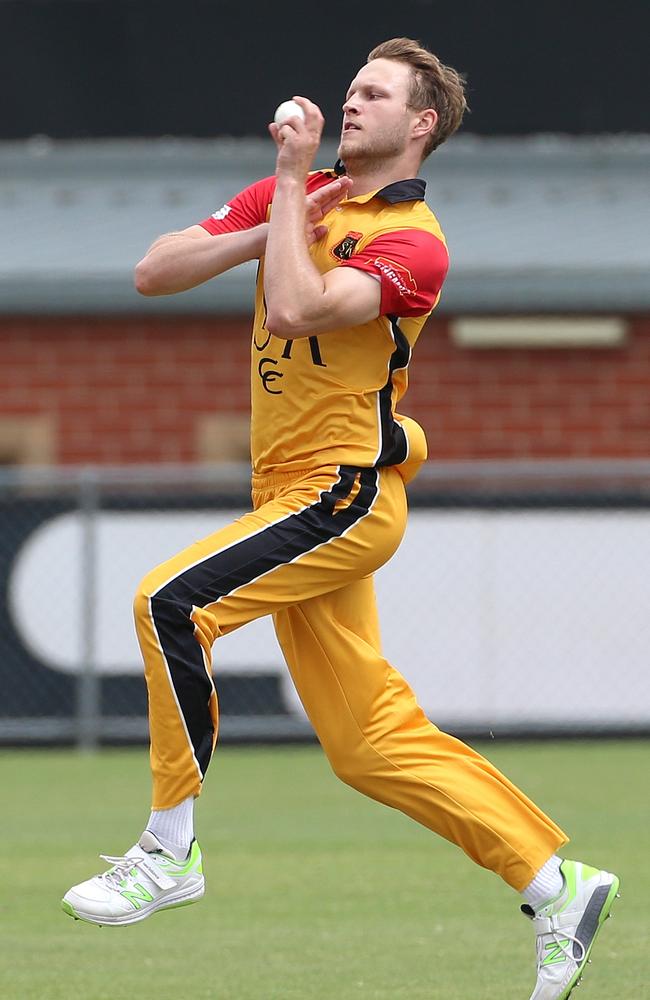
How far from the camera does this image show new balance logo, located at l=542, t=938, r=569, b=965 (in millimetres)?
5469

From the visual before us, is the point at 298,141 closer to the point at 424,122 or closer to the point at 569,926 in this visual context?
the point at 424,122

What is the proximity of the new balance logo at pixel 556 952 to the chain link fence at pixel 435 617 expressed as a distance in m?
7.62

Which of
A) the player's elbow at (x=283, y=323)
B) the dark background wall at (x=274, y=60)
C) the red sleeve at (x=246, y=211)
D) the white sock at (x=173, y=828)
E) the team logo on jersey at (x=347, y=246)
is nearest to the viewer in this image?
the player's elbow at (x=283, y=323)

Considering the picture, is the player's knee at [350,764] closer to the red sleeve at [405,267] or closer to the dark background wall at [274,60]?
the red sleeve at [405,267]

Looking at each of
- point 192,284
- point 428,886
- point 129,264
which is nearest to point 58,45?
point 129,264

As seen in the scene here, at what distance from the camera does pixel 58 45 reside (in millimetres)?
18250

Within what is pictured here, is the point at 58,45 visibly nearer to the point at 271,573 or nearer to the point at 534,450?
the point at 534,450

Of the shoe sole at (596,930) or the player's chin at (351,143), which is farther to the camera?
the player's chin at (351,143)

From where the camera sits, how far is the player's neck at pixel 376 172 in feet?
18.4

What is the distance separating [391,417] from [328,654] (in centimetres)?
69

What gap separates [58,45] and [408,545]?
7.36m

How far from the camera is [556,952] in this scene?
18.0ft

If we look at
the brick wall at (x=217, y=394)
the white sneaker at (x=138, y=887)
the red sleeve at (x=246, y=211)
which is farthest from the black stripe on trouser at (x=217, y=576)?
the brick wall at (x=217, y=394)

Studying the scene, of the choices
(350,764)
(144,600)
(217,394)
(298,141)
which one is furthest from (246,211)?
(217,394)
